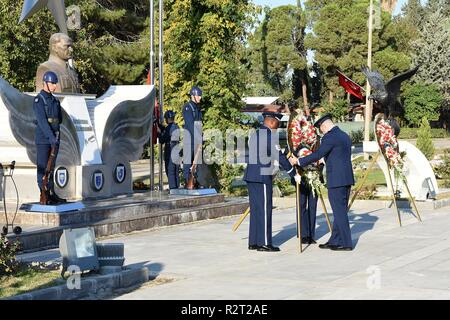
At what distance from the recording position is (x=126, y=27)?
38688 millimetres

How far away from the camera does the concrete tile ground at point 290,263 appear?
8.46m

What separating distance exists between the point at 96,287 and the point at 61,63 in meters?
7.56

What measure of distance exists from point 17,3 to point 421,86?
4180 cm

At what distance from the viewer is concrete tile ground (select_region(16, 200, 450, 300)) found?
333 inches

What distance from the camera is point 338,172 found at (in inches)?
456

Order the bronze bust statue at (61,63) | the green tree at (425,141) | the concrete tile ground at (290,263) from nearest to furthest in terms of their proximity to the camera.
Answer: the concrete tile ground at (290,263), the bronze bust statue at (61,63), the green tree at (425,141)

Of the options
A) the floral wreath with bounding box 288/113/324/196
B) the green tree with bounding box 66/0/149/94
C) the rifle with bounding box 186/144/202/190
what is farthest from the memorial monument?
the green tree with bounding box 66/0/149/94

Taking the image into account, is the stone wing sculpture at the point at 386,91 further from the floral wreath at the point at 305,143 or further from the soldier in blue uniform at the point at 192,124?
the floral wreath at the point at 305,143

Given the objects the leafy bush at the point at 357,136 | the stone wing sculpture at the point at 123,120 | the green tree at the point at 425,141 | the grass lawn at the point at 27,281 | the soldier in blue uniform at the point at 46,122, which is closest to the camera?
the grass lawn at the point at 27,281

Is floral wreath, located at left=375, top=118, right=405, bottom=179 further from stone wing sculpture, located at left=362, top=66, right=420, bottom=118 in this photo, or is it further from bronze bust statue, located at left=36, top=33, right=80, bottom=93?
bronze bust statue, located at left=36, top=33, right=80, bottom=93

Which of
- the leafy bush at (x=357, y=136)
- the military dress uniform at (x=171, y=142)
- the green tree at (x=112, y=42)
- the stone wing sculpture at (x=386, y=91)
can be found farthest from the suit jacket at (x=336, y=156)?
the leafy bush at (x=357, y=136)

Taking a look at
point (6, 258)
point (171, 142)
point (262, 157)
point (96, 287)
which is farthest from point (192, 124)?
point (96, 287)

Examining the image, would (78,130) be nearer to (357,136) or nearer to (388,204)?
(388,204)
